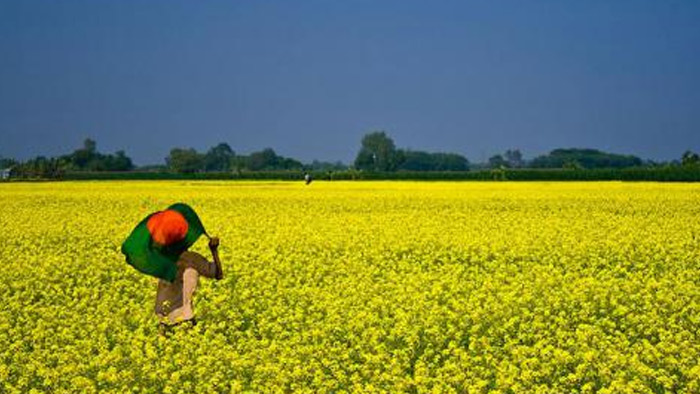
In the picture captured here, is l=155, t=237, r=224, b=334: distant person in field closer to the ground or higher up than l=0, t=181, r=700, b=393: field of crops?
higher up

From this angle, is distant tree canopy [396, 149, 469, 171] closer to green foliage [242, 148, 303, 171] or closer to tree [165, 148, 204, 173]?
green foliage [242, 148, 303, 171]

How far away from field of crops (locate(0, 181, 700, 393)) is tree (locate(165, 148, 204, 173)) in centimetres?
8784

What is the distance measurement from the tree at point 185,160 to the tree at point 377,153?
2978cm

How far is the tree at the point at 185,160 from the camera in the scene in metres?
109

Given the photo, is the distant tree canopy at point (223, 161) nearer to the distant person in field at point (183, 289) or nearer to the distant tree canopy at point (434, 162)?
the distant tree canopy at point (434, 162)

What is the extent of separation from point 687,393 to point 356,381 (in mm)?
2332

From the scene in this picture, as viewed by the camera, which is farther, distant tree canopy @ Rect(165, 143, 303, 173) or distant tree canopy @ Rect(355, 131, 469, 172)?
distant tree canopy @ Rect(355, 131, 469, 172)

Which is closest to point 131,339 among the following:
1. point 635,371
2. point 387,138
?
point 635,371

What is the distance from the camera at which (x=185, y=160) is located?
110688mm

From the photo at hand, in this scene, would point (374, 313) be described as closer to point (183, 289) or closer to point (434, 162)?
point (183, 289)

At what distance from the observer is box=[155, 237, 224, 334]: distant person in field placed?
9219 millimetres

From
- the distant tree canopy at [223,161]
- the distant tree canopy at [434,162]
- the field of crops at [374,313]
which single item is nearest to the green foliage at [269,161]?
the distant tree canopy at [223,161]

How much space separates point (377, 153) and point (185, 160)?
36.2m

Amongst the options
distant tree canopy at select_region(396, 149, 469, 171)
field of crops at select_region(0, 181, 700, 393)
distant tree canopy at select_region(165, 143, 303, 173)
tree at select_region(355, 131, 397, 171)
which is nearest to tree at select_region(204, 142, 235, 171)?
distant tree canopy at select_region(165, 143, 303, 173)
